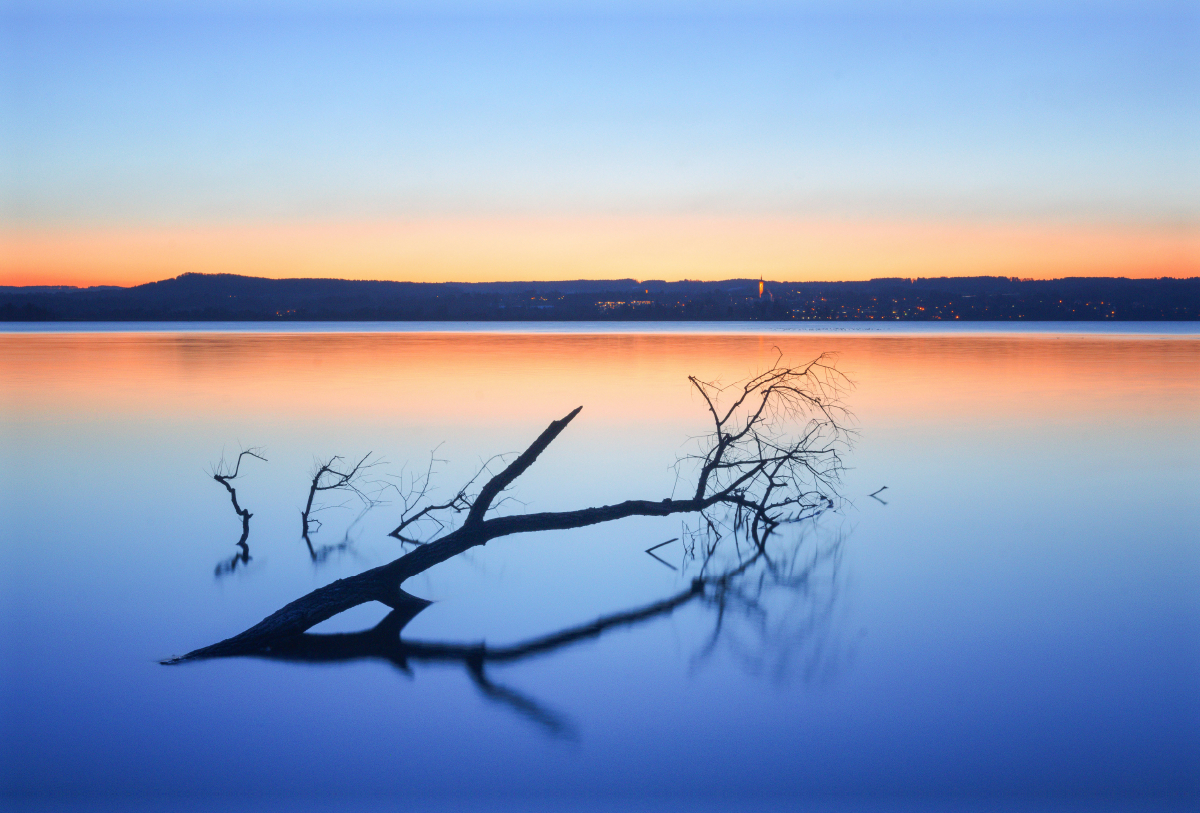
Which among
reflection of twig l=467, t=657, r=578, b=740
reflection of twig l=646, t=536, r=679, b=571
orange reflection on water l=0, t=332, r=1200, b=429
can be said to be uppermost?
orange reflection on water l=0, t=332, r=1200, b=429

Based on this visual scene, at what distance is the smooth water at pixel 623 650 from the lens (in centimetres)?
543

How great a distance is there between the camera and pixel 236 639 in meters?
6.88

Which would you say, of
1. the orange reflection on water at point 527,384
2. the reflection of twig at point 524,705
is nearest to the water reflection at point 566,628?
the reflection of twig at point 524,705

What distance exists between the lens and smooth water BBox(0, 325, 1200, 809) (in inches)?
214

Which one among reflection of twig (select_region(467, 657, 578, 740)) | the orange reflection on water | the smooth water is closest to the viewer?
the smooth water

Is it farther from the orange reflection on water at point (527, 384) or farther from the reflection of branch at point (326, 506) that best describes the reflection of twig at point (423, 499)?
the orange reflection on water at point (527, 384)

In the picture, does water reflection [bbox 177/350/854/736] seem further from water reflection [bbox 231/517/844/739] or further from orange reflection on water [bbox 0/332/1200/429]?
orange reflection on water [bbox 0/332/1200/429]

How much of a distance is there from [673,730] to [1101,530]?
26.9 ft

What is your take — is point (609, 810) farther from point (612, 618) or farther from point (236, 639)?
point (236, 639)

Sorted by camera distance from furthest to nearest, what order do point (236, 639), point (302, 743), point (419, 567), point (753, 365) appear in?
point (753, 365), point (419, 567), point (236, 639), point (302, 743)

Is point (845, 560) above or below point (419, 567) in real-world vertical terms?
below

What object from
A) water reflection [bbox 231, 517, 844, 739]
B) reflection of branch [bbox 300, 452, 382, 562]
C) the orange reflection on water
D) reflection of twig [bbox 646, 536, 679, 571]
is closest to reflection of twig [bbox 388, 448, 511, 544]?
reflection of branch [bbox 300, 452, 382, 562]

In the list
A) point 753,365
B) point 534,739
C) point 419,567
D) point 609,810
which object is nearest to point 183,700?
point 419,567

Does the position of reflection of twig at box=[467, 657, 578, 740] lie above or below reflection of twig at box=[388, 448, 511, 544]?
below
